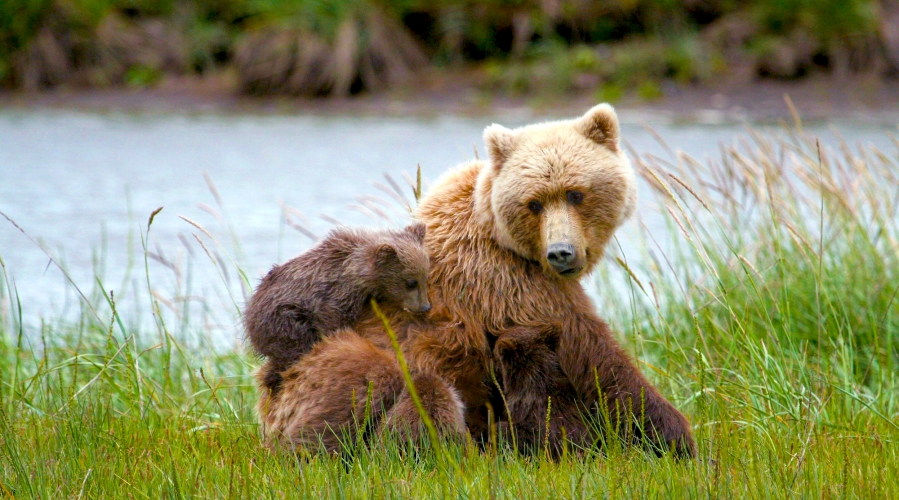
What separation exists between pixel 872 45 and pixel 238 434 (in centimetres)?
1614

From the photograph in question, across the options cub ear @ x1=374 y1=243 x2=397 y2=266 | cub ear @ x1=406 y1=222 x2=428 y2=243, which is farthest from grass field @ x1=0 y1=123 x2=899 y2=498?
cub ear @ x1=406 y1=222 x2=428 y2=243

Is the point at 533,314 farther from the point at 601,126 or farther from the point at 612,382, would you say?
the point at 601,126

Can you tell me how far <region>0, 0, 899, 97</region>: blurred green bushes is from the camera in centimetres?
1783

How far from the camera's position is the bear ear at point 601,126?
3842 mm

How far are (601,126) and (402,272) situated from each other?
971 millimetres

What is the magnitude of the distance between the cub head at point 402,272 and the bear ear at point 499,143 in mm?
426

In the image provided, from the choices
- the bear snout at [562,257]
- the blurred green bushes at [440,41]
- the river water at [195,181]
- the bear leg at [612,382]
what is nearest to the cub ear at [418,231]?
the bear snout at [562,257]

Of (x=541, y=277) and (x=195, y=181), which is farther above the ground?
(x=541, y=277)

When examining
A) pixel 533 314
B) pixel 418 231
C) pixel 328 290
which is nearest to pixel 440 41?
pixel 418 231

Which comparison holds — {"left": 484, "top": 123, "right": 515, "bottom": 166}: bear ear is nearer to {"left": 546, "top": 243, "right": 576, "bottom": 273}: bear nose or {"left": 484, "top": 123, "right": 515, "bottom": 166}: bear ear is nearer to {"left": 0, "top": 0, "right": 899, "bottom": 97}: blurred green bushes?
{"left": 546, "top": 243, "right": 576, "bottom": 273}: bear nose

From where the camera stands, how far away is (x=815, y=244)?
6320 millimetres

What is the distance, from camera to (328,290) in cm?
358

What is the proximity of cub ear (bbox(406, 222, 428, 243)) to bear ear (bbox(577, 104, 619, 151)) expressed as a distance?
718 mm

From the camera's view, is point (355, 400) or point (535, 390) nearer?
point (355, 400)
